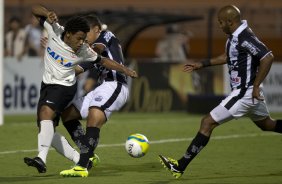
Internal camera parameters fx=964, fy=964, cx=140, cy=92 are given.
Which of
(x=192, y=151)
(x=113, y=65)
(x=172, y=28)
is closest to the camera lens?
(x=192, y=151)

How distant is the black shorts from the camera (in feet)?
36.8

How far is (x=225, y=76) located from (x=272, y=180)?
13.9 metres

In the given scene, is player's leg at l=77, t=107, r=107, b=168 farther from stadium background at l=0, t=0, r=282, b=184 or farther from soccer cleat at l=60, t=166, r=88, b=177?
stadium background at l=0, t=0, r=282, b=184

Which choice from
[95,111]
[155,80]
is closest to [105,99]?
[95,111]

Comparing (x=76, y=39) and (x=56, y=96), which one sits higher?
(x=76, y=39)

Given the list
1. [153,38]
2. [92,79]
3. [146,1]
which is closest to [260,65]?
[92,79]

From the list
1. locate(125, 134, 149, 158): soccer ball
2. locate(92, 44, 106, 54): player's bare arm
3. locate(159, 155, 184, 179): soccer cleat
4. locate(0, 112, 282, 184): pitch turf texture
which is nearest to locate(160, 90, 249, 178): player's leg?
locate(159, 155, 184, 179): soccer cleat

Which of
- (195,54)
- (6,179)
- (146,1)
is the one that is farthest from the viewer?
(146,1)

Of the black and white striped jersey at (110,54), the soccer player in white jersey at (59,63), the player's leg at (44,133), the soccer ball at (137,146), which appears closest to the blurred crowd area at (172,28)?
the black and white striped jersey at (110,54)

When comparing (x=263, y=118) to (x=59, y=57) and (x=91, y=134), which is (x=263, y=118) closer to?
(x=91, y=134)

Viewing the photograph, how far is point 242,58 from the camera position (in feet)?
37.2

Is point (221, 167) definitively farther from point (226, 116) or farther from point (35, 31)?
point (35, 31)

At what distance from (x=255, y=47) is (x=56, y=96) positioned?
2383mm

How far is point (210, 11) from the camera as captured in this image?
25703mm
